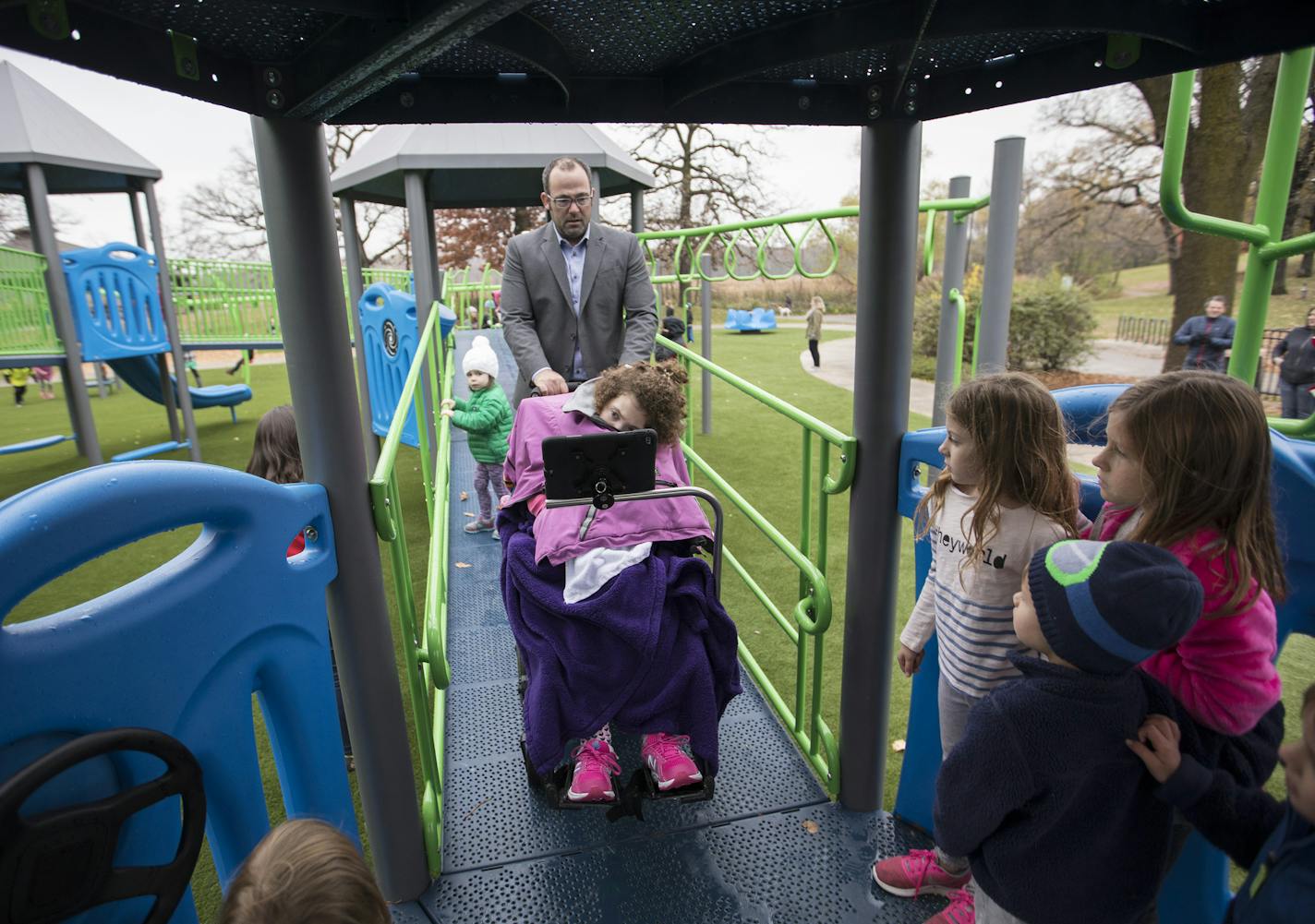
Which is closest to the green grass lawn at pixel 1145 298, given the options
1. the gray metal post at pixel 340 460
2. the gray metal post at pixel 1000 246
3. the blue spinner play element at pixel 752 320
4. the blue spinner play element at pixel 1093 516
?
the blue spinner play element at pixel 752 320

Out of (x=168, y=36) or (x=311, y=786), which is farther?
(x=311, y=786)

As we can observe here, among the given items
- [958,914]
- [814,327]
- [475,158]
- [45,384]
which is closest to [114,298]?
[475,158]

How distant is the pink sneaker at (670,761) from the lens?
200 centimetres

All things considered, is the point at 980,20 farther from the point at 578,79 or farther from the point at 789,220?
the point at 789,220

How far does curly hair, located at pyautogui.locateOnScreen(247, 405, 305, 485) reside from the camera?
2.57m

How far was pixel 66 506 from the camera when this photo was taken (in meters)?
1.05

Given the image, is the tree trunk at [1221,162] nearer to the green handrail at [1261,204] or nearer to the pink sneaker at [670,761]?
the green handrail at [1261,204]

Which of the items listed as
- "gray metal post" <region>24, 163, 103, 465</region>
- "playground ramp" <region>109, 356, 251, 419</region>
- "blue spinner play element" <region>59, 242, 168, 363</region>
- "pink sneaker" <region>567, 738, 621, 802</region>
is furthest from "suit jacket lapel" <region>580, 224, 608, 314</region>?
"playground ramp" <region>109, 356, 251, 419</region>

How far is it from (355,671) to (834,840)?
1.36 m

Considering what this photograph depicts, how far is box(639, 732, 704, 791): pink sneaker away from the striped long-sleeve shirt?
0.72 metres

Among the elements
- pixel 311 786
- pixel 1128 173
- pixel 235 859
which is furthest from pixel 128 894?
pixel 1128 173

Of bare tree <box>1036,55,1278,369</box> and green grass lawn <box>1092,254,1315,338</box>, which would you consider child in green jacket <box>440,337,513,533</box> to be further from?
green grass lawn <box>1092,254,1315,338</box>

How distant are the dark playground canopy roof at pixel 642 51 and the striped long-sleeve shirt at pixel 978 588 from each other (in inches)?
35.7

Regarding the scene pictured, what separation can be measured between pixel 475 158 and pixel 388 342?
66.6 inches
